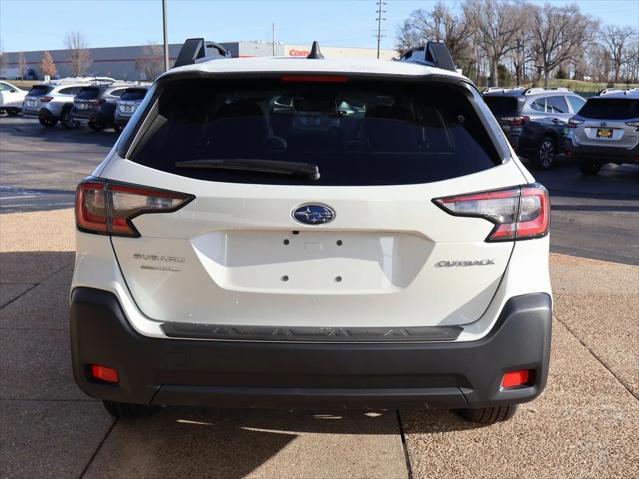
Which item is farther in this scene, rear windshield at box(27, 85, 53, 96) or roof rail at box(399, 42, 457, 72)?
rear windshield at box(27, 85, 53, 96)

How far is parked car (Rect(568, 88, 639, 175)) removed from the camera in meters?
13.9

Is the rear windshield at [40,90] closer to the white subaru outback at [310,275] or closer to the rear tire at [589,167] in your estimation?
the rear tire at [589,167]

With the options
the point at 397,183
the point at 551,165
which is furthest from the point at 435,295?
the point at 551,165

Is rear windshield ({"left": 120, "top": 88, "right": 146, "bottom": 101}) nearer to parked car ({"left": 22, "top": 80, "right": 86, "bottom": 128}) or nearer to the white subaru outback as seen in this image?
parked car ({"left": 22, "top": 80, "right": 86, "bottom": 128})

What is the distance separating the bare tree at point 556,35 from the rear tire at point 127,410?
342 ft

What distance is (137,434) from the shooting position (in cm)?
353

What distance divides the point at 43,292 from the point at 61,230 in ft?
8.82

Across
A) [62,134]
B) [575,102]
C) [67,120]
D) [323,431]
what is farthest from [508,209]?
[67,120]

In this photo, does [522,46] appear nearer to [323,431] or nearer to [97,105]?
[97,105]

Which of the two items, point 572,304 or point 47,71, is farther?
point 47,71

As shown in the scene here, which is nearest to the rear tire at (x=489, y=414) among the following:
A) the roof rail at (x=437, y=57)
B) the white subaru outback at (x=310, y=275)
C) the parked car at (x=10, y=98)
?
the white subaru outback at (x=310, y=275)

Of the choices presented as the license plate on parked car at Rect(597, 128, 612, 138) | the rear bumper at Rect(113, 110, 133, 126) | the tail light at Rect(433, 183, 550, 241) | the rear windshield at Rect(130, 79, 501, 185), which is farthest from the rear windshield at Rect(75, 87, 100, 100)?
the tail light at Rect(433, 183, 550, 241)

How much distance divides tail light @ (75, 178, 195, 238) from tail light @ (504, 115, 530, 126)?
14.1m

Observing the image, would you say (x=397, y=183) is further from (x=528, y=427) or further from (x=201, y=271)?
(x=528, y=427)
